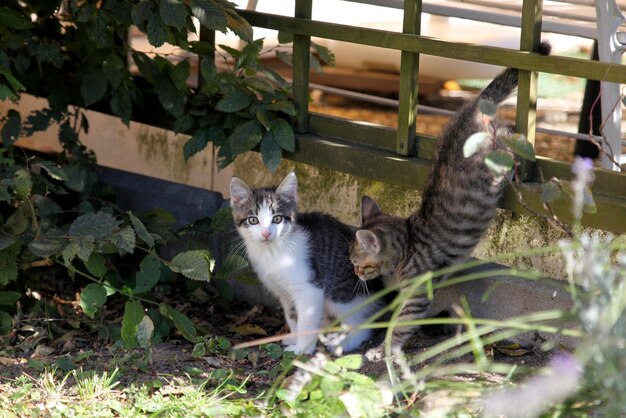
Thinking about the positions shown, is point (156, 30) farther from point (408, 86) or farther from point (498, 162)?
point (498, 162)

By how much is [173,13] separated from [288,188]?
1016 millimetres

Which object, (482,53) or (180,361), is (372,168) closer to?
(482,53)

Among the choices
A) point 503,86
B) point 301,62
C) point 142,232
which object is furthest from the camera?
point 301,62

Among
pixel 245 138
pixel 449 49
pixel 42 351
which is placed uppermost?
pixel 449 49

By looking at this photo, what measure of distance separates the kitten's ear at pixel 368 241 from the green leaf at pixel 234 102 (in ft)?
3.19

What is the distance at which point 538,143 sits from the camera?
748 centimetres

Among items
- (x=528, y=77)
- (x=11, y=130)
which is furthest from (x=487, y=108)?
(x=11, y=130)

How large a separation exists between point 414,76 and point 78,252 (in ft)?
5.87

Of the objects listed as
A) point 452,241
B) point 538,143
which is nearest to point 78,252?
point 452,241

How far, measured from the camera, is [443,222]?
4105 mm

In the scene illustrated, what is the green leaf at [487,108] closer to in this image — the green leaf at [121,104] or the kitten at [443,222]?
the kitten at [443,222]

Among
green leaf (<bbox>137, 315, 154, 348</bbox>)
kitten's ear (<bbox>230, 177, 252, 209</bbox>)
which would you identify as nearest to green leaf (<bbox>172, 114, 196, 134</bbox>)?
kitten's ear (<bbox>230, 177, 252, 209</bbox>)

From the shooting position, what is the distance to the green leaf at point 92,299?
14.3ft

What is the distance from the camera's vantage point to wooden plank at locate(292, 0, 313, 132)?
470 centimetres
